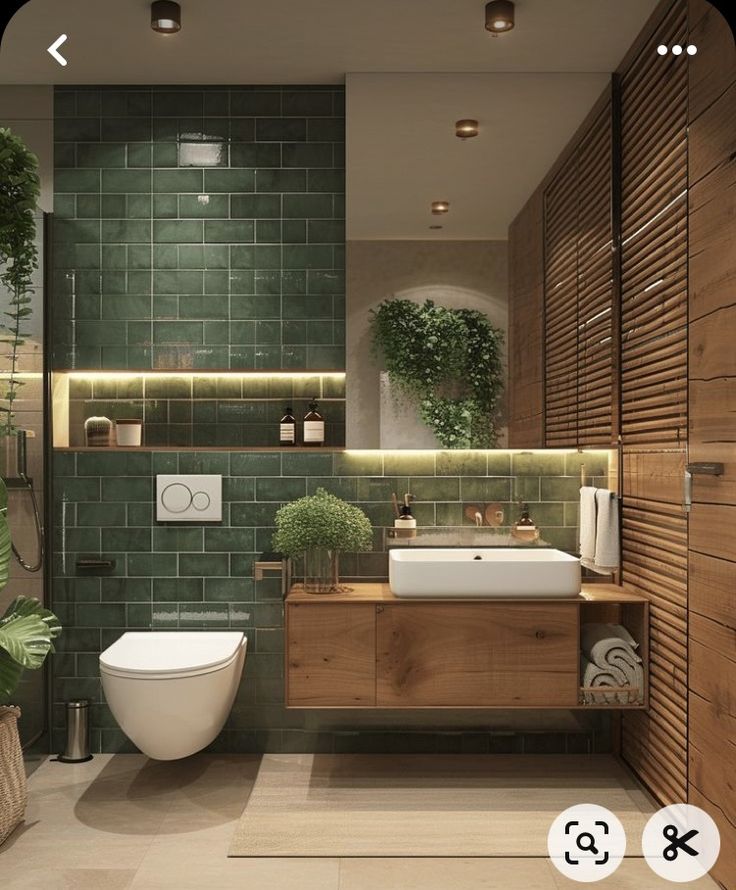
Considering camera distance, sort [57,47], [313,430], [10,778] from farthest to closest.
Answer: [313,430] < [57,47] < [10,778]

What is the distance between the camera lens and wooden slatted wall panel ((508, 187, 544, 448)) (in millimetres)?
3686

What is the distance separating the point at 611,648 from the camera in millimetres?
3264

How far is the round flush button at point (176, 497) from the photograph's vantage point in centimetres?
375

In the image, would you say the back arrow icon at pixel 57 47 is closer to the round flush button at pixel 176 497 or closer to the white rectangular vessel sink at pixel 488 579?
the round flush button at pixel 176 497

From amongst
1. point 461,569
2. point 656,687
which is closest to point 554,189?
point 461,569

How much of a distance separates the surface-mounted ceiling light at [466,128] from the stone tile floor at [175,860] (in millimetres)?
2717

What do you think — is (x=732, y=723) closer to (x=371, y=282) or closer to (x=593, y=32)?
(x=371, y=282)

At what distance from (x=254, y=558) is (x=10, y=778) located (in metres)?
1.24

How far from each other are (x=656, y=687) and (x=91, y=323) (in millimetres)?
2688

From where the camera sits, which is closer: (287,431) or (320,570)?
(320,570)

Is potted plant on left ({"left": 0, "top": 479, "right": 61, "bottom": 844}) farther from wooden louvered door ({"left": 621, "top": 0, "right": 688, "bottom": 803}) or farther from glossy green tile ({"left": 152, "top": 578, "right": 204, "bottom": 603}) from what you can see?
wooden louvered door ({"left": 621, "top": 0, "right": 688, "bottom": 803})

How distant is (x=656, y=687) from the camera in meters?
3.20

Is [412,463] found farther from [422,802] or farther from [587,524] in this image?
[422,802]

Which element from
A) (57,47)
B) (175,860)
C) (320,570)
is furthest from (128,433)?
(175,860)
